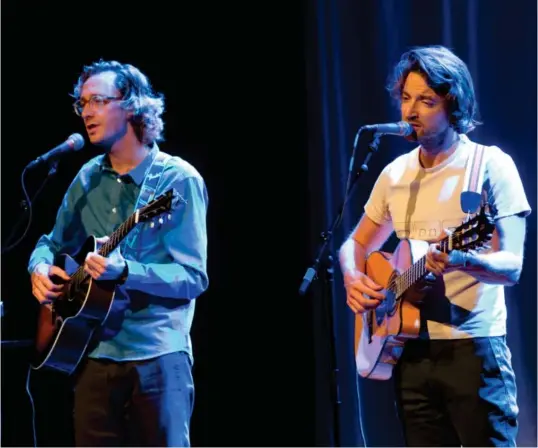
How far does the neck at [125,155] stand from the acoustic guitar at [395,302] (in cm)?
102

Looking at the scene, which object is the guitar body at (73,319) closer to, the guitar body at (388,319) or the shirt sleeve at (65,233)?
the shirt sleeve at (65,233)

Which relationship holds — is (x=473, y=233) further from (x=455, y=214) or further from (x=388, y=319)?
(x=388, y=319)

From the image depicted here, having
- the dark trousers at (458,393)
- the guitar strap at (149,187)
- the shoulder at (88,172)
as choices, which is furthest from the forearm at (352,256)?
the shoulder at (88,172)

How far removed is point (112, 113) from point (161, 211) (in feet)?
1.94

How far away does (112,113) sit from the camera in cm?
334

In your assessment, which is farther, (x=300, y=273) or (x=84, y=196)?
(x=300, y=273)

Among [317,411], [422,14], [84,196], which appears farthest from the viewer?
[317,411]

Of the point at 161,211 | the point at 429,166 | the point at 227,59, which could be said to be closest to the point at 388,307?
the point at 429,166

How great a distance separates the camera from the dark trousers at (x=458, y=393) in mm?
2611

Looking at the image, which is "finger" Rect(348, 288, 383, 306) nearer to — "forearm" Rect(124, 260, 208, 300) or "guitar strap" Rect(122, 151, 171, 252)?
"forearm" Rect(124, 260, 208, 300)

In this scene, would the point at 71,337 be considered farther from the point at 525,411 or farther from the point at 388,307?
the point at 525,411

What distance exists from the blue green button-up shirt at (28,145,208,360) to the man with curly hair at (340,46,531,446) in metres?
0.62

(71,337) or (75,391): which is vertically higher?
(71,337)

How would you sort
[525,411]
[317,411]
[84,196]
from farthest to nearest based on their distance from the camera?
[317,411]
[525,411]
[84,196]
